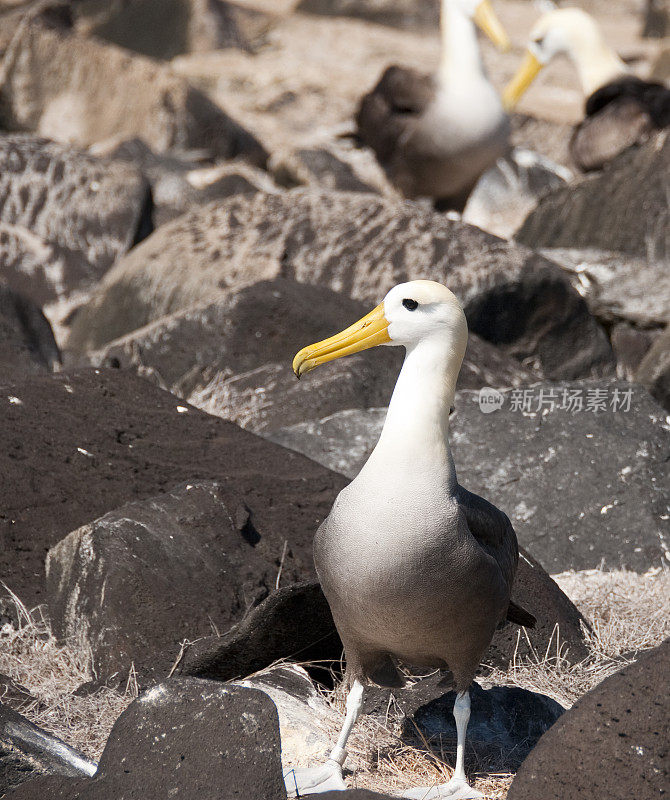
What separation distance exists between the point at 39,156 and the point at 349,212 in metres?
3.56

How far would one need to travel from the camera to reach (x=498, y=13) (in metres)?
24.4

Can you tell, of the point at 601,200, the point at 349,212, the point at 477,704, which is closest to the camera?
the point at 477,704

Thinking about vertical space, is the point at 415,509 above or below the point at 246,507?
above

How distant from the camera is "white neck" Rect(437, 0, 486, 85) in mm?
10375

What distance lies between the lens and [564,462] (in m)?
5.30

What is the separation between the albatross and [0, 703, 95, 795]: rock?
23.2 inches

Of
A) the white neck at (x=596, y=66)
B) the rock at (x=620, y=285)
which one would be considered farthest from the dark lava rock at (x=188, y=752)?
the white neck at (x=596, y=66)

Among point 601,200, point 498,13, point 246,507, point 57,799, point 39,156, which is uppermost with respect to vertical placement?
point 57,799

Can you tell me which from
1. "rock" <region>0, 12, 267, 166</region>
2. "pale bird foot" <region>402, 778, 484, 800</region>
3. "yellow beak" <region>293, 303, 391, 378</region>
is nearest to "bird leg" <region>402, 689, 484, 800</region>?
"pale bird foot" <region>402, 778, 484, 800</region>

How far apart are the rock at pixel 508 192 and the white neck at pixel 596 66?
1.15 m

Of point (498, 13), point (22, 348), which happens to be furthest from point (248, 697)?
point (498, 13)

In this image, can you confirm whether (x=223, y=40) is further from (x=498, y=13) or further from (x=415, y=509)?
(x=415, y=509)

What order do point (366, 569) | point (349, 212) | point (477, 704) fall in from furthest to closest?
point (349, 212)
point (477, 704)
point (366, 569)

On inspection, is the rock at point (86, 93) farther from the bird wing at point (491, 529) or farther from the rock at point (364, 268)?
the bird wing at point (491, 529)
